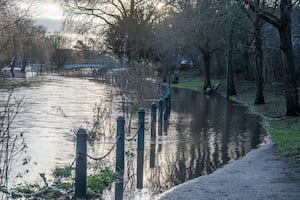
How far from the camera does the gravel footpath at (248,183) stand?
8.40 meters

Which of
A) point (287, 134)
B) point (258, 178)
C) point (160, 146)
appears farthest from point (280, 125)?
point (258, 178)

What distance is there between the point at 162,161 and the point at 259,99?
19.9 m

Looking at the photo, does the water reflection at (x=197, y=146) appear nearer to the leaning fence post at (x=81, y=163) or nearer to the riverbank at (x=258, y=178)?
the riverbank at (x=258, y=178)

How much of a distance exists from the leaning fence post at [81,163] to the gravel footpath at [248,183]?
1.45 metres

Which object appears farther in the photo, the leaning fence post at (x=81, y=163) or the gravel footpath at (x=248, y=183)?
the gravel footpath at (x=248, y=183)

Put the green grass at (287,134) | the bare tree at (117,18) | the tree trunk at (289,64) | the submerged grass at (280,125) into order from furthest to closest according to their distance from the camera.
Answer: the bare tree at (117,18)
the tree trunk at (289,64)
the submerged grass at (280,125)
the green grass at (287,134)

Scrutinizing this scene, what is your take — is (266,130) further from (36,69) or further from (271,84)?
(36,69)

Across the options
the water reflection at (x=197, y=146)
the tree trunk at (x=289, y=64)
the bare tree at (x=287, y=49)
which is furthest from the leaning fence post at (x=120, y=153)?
the tree trunk at (x=289, y=64)

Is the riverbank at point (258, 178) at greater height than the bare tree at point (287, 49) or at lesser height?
lesser

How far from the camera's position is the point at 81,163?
7.32 meters

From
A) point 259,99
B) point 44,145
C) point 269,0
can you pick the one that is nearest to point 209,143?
point 44,145

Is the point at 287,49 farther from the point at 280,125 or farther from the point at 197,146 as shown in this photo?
the point at 197,146

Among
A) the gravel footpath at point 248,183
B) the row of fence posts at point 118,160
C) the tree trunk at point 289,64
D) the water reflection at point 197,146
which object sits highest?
the tree trunk at point 289,64

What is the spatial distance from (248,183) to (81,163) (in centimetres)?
361
